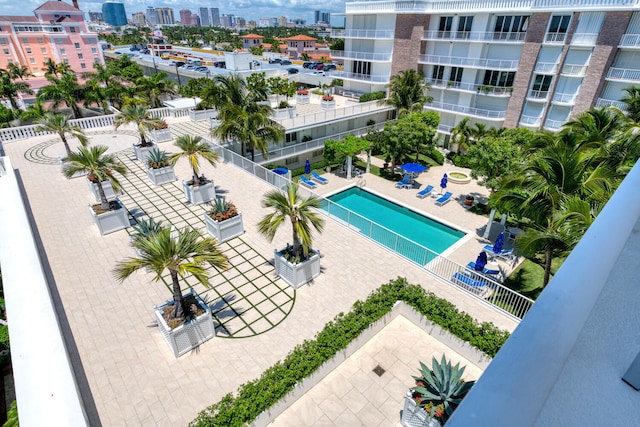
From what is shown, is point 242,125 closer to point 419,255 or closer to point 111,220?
point 111,220

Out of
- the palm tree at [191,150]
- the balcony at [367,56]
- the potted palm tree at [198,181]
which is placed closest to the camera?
the palm tree at [191,150]

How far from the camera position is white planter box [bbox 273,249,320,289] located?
1297cm

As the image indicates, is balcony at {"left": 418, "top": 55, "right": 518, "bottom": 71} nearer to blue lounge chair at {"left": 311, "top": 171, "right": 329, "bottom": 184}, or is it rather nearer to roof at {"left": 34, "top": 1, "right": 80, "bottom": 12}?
blue lounge chair at {"left": 311, "top": 171, "right": 329, "bottom": 184}

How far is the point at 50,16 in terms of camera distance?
7131 cm

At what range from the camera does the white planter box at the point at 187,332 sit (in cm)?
1022

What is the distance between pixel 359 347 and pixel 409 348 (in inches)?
67.1

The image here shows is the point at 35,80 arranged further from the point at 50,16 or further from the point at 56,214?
the point at 56,214

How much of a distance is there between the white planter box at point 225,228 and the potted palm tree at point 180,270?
4.31 metres

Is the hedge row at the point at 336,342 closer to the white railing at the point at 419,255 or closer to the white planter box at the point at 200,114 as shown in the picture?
the white railing at the point at 419,255

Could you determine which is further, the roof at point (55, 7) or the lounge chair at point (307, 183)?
the roof at point (55, 7)

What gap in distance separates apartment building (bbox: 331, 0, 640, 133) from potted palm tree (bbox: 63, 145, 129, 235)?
99.2ft

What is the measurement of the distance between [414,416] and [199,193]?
1445cm

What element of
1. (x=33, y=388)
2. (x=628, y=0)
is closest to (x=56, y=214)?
(x=33, y=388)

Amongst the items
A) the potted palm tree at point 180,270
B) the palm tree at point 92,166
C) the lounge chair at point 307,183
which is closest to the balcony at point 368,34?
the lounge chair at point 307,183
